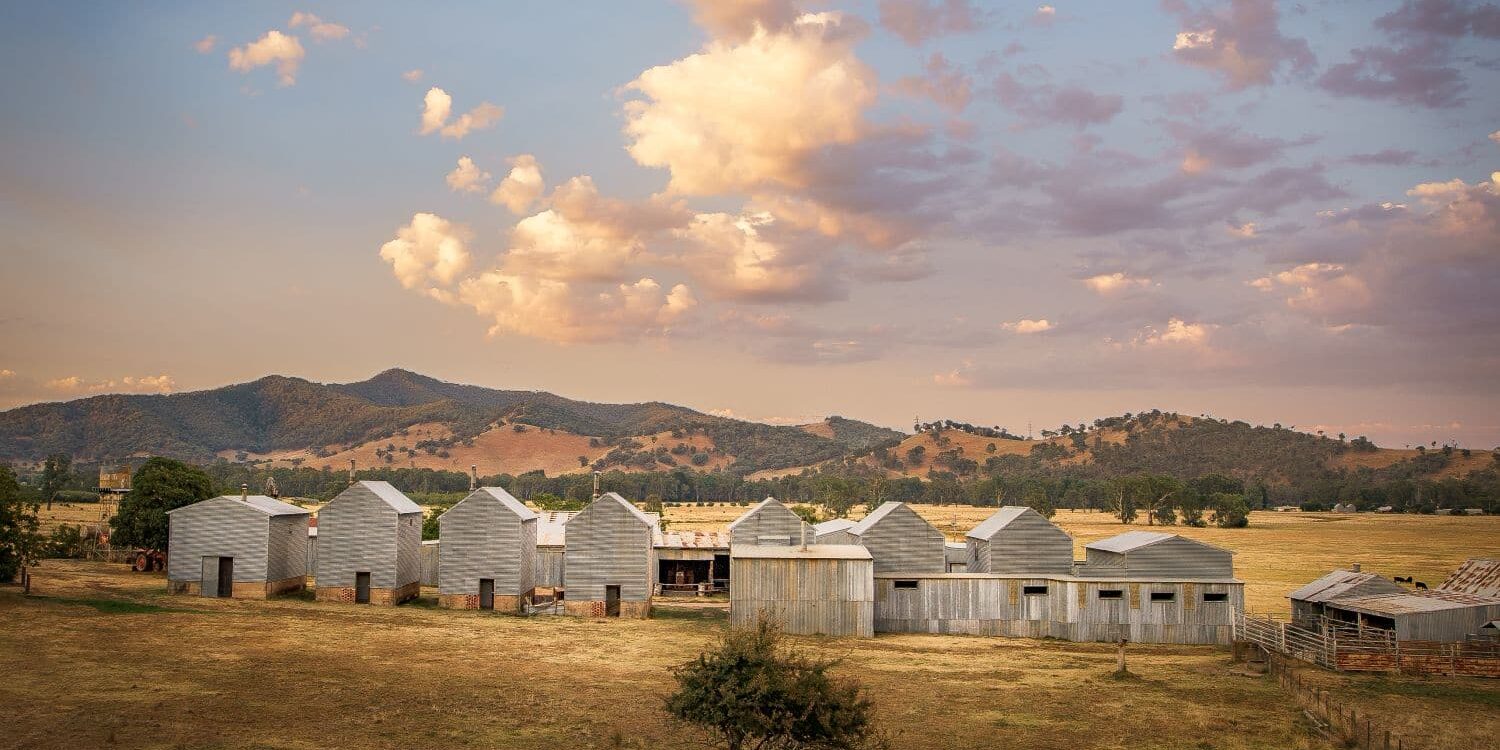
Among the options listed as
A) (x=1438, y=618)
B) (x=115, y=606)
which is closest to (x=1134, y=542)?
(x=1438, y=618)

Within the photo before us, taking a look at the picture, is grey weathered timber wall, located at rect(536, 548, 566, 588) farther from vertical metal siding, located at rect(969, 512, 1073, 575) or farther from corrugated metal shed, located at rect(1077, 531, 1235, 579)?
corrugated metal shed, located at rect(1077, 531, 1235, 579)

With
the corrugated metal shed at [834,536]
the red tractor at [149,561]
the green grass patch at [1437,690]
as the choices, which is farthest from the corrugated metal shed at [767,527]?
the red tractor at [149,561]

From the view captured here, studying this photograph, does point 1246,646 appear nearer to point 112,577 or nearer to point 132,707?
point 132,707

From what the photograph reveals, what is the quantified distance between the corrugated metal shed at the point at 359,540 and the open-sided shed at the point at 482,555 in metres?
2.62

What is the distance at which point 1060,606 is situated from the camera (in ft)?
153

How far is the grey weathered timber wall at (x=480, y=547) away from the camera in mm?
51406

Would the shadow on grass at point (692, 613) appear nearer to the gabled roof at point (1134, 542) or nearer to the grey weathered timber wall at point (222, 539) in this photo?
the gabled roof at point (1134, 542)

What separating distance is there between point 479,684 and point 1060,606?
1050 inches

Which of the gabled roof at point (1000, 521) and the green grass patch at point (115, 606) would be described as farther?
the gabled roof at point (1000, 521)

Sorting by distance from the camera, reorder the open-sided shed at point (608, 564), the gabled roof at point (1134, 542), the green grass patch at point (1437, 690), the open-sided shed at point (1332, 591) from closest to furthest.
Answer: the green grass patch at point (1437, 690), the open-sided shed at point (1332, 591), the gabled roof at point (1134, 542), the open-sided shed at point (608, 564)

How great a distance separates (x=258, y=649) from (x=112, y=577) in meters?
27.2

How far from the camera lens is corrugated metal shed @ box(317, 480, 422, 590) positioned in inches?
2051

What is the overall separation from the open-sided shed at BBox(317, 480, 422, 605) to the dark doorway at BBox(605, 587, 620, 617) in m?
11.1

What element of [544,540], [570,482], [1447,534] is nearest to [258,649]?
[544,540]
